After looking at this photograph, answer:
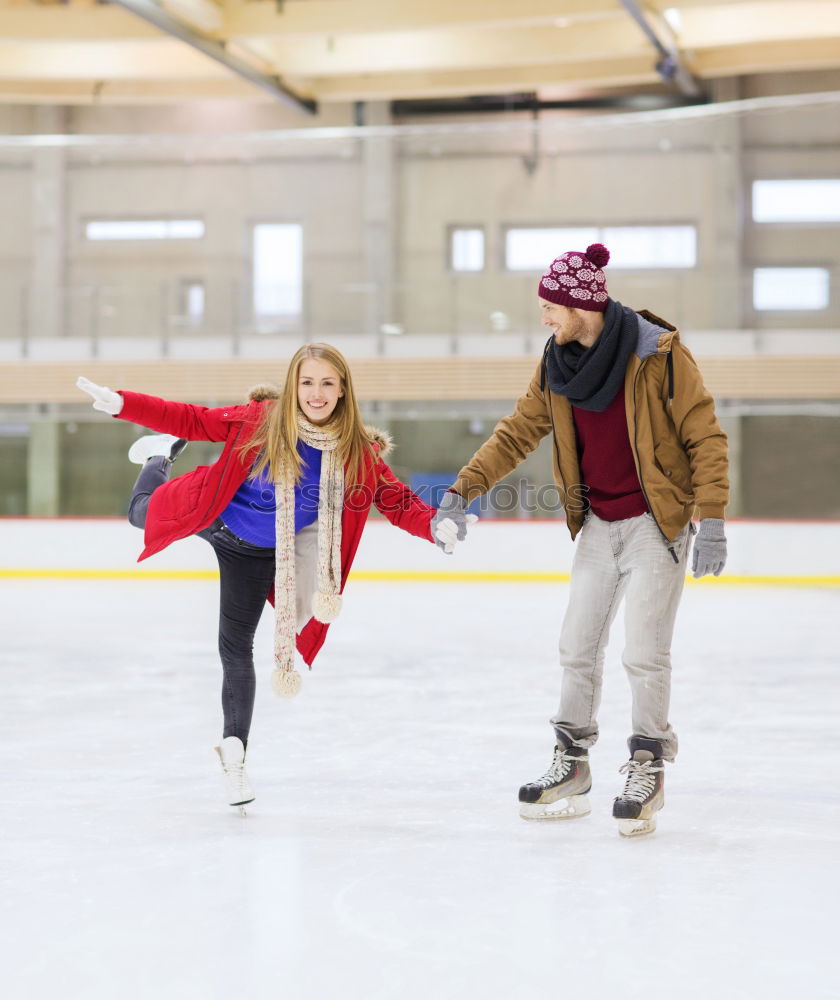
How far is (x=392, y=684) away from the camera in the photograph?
177 inches

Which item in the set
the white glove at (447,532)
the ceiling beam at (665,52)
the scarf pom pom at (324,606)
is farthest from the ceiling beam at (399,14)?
the scarf pom pom at (324,606)

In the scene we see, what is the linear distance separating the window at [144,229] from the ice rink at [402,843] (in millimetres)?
6155

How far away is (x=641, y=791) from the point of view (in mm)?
2541

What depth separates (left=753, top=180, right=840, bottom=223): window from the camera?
973 cm

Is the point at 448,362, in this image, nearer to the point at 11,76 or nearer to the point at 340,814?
the point at 11,76

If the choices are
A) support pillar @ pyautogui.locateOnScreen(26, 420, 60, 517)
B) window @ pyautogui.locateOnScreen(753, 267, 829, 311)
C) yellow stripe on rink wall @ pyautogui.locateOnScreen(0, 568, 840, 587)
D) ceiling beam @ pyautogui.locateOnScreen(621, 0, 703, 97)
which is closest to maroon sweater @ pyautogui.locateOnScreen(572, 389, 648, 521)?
yellow stripe on rink wall @ pyautogui.locateOnScreen(0, 568, 840, 587)

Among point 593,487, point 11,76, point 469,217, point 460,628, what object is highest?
point 11,76

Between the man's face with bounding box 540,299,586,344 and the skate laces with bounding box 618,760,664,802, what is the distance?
2.92 ft

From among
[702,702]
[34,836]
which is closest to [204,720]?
[34,836]

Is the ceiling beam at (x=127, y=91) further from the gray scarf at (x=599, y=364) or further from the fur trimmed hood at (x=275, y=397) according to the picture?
the gray scarf at (x=599, y=364)

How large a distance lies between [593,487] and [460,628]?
3719 millimetres

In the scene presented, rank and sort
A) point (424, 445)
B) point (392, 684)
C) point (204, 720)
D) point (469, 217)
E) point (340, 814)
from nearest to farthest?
point (340, 814) < point (204, 720) < point (392, 684) < point (424, 445) < point (469, 217)

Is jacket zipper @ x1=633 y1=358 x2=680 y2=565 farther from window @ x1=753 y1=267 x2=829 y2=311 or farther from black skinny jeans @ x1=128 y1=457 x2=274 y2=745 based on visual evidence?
window @ x1=753 y1=267 x2=829 y2=311

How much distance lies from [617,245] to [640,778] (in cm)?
804
